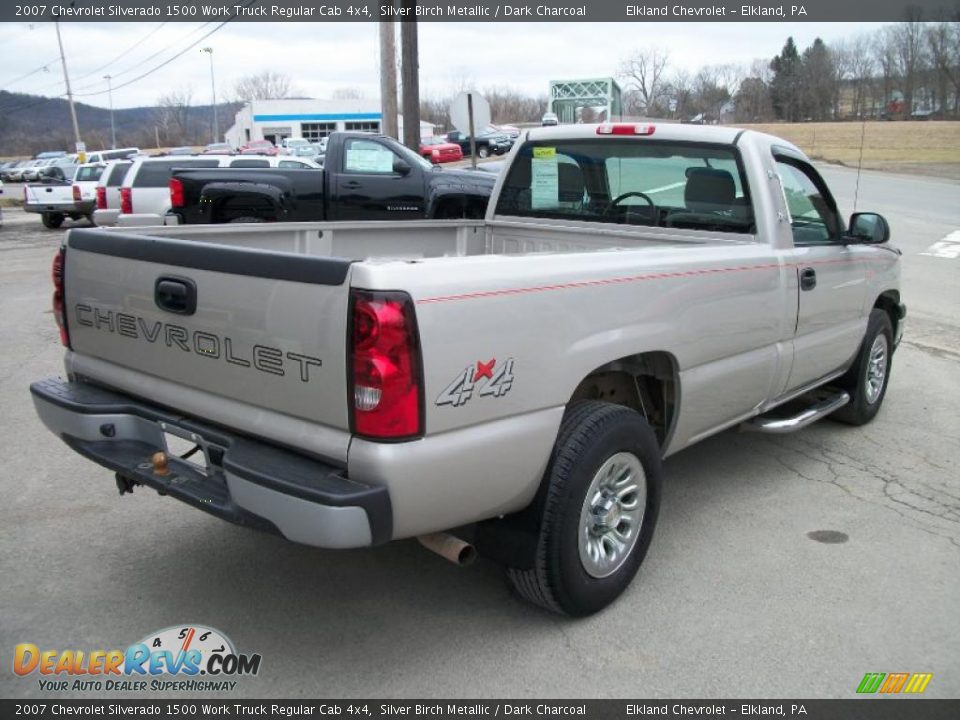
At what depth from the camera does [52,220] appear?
23.1m

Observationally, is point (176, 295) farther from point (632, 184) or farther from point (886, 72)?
point (886, 72)

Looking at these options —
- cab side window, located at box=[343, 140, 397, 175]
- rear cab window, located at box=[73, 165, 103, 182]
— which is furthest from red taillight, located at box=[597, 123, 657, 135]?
rear cab window, located at box=[73, 165, 103, 182]

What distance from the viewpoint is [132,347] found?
3416 mm

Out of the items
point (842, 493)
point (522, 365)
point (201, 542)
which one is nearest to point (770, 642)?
point (522, 365)

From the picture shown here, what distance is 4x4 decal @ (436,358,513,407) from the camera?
2.70 meters

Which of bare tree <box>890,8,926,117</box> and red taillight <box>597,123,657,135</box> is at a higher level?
bare tree <box>890,8,926,117</box>

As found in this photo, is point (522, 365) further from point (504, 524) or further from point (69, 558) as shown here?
point (69, 558)

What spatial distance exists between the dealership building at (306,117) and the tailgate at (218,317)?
79.0 m

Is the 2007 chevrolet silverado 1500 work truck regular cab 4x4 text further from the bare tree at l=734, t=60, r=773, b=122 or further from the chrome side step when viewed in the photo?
the bare tree at l=734, t=60, r=773, b=122

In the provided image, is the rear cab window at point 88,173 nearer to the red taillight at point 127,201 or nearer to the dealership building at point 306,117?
the red taillight at point 127,201

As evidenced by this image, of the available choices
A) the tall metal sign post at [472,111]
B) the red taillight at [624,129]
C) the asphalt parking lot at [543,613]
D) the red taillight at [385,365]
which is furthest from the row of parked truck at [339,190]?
the red taillight at [385,365]

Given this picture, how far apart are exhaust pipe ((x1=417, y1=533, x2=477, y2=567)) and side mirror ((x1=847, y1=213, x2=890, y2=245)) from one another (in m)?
3.20

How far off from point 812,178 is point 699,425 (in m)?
1.95

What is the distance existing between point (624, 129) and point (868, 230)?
154 cm
